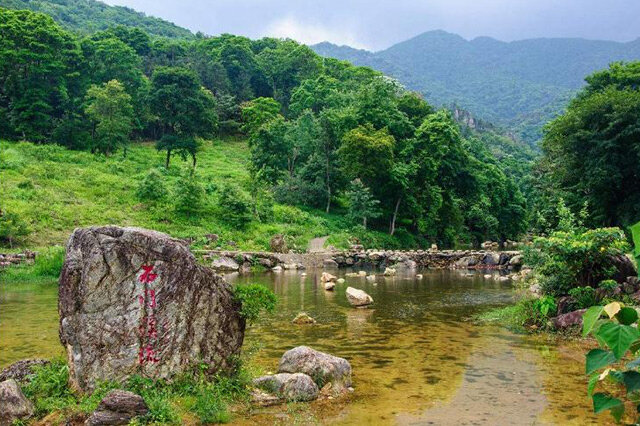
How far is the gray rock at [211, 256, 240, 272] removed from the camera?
31953 mm

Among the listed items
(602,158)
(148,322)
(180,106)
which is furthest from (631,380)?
(180,106)

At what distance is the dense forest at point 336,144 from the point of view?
1257 inches

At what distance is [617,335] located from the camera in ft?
7.59

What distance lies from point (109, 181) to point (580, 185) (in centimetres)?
3512

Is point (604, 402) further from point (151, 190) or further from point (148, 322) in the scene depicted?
point (151, 190)

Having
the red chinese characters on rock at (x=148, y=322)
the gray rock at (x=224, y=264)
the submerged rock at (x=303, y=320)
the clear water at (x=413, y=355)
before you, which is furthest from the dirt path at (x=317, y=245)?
the red chinese characters on rock at (x=148, y=322)

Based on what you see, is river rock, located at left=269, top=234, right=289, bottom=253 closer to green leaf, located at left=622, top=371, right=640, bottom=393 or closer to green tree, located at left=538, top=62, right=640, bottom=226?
green tree, located at left=538, top=62, right=640, bottom=226

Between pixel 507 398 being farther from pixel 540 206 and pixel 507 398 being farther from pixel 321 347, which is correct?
pixel 540 206

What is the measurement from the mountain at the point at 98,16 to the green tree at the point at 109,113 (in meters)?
77.2

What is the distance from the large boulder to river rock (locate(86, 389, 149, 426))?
90 centimetres

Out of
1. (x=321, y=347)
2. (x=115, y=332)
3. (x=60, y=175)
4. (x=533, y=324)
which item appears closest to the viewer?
(x=115, y=332)

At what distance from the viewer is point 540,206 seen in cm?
4269

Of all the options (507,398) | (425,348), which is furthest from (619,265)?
(507,398)

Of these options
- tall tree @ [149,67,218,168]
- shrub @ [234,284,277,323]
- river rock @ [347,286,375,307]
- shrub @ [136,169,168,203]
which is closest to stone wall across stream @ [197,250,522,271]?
shrub @ [136,169,168,203]
